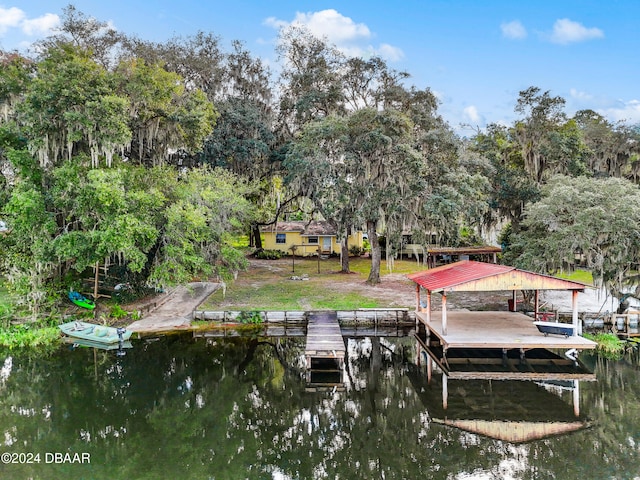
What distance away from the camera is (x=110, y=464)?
769 cm

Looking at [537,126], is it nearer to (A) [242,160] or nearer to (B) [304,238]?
(A) [242,160]

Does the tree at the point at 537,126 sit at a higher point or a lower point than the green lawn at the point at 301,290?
higher

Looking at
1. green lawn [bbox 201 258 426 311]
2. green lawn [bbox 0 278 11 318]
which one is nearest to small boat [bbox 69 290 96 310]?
green lawn [bbox 0 278 11 318]

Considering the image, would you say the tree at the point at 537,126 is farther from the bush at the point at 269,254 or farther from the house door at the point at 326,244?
the bush at the point at 269,254

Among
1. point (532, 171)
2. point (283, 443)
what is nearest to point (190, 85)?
point (532, 171)

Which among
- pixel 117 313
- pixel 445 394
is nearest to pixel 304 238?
pixel 117 313

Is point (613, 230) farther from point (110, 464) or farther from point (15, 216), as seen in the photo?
point (15, 216)

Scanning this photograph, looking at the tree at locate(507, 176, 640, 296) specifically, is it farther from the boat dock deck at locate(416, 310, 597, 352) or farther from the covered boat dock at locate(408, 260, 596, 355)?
the covered boat dock at locate(408, 260, 596, 355)

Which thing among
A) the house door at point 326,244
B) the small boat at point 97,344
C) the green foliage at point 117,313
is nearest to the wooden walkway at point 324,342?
the small boat at point 97,344

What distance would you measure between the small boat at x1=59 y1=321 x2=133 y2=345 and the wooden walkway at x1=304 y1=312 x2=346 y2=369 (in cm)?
665

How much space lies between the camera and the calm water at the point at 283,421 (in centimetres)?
764

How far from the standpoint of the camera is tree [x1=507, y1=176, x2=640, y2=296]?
14438 mm

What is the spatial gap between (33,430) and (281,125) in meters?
22.7

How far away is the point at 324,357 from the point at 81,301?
10.8 metres
